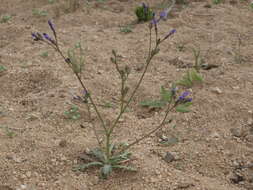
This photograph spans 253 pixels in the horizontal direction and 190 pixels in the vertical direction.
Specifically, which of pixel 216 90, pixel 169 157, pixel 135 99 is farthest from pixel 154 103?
pixel 169 157

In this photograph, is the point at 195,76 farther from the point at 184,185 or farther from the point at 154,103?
the point at 184,185

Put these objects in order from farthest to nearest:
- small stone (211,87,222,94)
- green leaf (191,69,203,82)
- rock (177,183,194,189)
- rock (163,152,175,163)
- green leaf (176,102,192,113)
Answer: green leaf (191,69,203,82), small stone (211,87,222,94), green leaf (176,102,192,113), rock (163,152,175,163), rock (177,183,194,189)

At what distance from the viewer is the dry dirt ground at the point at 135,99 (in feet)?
8.16

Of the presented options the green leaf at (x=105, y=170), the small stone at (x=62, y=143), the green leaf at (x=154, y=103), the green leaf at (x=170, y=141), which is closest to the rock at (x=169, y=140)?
the green leaf at (x=170, y=141)

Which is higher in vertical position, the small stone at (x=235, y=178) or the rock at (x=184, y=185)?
the rock at (x=184, y=185)

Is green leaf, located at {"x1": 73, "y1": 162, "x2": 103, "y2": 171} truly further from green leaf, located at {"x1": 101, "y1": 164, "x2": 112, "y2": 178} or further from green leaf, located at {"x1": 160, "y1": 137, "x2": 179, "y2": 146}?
green leaf, located at {"x1": 160, "y1": 137, "x2": 179, "y2": 146}

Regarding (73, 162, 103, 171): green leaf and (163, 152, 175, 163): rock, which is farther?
(163, 152, 175, 163): rock

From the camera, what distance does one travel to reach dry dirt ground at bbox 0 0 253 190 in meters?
2.49

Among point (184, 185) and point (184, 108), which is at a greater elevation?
point (184, 108)

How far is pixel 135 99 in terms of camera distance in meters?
3.35

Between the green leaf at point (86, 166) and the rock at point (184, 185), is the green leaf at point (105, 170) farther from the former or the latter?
the rock at point (184, 185)

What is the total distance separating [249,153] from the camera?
264 cm

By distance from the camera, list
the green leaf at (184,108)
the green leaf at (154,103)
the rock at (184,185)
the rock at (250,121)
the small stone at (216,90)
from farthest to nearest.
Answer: the small stone at (216,90)
the green leaf at (154,103)
the green leaf at (184,108)
the rock at (250,121)
the rock at (184,185)

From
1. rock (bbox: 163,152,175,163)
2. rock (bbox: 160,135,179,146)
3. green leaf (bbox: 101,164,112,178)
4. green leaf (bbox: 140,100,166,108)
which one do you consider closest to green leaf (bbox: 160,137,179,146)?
rock (bbox: 160,135,179,146)
